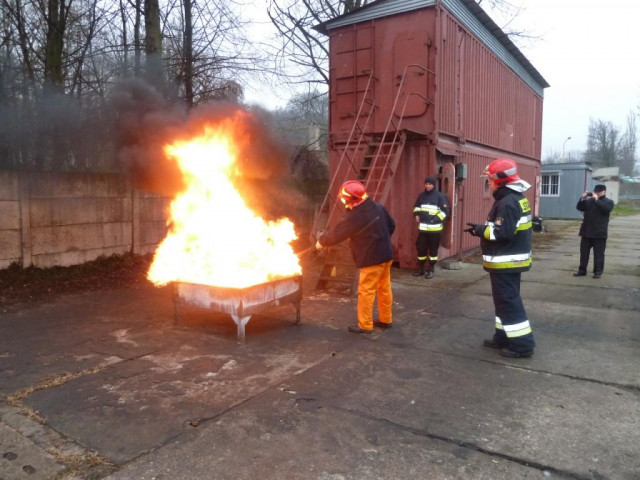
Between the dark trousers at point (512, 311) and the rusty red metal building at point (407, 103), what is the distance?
11.3ft

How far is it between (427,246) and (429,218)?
63 centimetres

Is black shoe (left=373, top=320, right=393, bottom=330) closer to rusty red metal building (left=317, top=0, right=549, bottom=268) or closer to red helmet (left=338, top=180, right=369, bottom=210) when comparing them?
A: red helmet (left=338, top=180, right=369, bottom=210)

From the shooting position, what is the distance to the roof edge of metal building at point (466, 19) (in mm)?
9477

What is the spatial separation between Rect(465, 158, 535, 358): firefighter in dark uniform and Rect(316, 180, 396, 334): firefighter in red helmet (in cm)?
110

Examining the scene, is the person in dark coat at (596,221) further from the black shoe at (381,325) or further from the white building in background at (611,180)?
the white building in background at (611,180)

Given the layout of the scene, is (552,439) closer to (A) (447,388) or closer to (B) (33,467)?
(A) (447,388)

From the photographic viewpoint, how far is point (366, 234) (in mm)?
5445

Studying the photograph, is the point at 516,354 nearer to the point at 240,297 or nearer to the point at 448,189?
the point at 240,297

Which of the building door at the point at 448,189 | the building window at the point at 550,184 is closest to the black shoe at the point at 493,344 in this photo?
the building door at the point at 448,189

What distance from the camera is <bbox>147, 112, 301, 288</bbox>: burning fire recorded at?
579cm

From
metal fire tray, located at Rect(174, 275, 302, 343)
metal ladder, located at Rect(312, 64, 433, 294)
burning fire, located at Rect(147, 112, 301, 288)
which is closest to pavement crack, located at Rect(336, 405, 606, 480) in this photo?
metal fire tray, located at Rect(174, 275, 302, 343)

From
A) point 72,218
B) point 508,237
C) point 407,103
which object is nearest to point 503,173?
point 508,237

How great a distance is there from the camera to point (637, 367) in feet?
14.7

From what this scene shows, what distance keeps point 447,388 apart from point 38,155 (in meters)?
8.15
